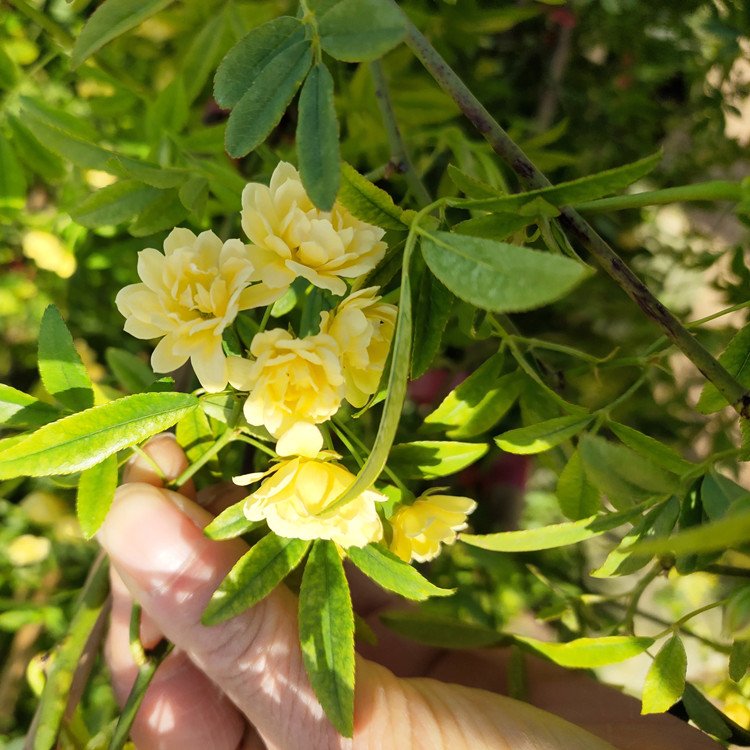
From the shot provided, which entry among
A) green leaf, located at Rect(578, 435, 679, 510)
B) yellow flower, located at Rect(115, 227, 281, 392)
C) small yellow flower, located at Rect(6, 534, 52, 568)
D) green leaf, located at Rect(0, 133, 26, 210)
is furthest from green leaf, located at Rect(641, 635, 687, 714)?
small yellow flower, located at Rect(6, 534, 52, 568)

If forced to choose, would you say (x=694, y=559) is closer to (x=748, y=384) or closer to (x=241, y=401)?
(x=748, y=384)

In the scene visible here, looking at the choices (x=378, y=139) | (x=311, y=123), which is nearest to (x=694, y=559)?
(x=311, y=123)

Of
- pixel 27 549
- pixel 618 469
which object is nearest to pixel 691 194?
pixel 618 469

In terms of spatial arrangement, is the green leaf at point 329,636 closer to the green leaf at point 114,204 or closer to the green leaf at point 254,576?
the green leaf at point 254,576

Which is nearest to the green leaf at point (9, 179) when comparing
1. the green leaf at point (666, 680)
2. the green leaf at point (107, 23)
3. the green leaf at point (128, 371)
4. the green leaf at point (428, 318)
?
the green leaf at point (128, 371)

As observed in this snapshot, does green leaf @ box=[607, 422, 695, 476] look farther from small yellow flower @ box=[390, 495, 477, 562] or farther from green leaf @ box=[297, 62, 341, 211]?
green leaf @ box=[297, 62, 341, 211]

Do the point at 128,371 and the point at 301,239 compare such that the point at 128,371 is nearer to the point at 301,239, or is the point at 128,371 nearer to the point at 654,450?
the point at 301,239
